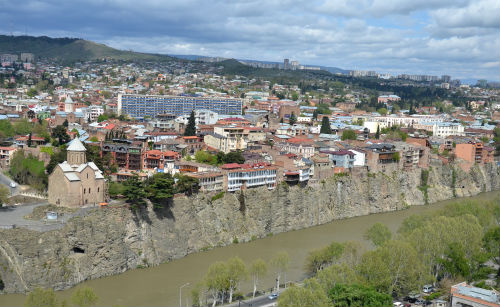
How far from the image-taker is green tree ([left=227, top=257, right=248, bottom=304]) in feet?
54.0

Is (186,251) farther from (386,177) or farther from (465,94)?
(465,94)

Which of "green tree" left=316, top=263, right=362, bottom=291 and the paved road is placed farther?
the paved road

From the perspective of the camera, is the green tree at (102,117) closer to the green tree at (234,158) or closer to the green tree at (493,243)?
the green tree at (234,158)

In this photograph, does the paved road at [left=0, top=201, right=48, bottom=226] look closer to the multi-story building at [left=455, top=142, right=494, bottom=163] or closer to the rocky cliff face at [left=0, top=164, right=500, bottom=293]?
the rocky cliff face at [left=0, top=164, right=500, bottom=293]

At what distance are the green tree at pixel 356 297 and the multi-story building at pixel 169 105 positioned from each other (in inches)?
1250

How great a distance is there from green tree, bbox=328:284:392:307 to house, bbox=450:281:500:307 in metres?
1.90

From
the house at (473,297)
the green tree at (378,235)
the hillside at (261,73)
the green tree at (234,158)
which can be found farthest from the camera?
the hillside at (261,73)

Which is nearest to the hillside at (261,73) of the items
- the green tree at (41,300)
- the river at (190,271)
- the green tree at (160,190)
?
the river at (190,271)

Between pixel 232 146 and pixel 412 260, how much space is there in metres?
16.0

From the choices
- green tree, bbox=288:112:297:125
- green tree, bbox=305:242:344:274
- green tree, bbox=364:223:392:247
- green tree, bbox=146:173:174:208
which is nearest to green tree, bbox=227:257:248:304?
green tree, bbox=305:242:344:274

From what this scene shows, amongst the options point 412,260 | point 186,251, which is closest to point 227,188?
point 186,251

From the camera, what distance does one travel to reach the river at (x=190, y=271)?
1705cm

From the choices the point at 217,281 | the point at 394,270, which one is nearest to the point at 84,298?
the point at 217,281

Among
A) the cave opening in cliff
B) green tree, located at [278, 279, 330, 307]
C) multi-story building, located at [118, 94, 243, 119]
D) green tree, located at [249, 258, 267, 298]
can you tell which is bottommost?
the cave opening in cliff
